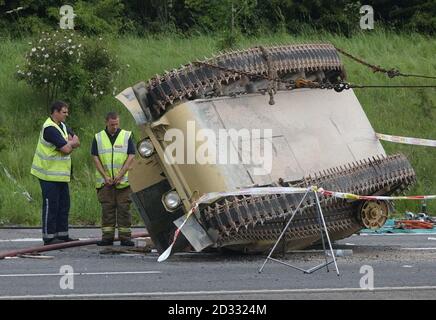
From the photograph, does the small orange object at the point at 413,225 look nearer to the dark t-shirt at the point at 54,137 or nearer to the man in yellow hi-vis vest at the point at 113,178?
the man in yellow hi-vis vest at the point at 113,178

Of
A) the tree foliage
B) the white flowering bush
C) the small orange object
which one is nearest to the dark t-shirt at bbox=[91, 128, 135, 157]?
the small orange object

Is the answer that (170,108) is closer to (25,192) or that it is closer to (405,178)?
(405,178)

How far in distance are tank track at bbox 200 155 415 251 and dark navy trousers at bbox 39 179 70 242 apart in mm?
2401

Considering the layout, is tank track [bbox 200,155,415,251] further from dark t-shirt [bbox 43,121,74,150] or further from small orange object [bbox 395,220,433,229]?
small orange object [bbox 395,220,433,229]

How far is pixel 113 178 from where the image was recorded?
44.7 feet

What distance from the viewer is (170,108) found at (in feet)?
40.3

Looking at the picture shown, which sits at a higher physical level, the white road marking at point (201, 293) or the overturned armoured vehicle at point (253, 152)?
the overturned armoured vehicle at point (253, 152)

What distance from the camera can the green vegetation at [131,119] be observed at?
1844 cm

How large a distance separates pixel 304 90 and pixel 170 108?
156 centimetres

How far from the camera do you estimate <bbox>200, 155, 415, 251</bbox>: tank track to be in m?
11.8

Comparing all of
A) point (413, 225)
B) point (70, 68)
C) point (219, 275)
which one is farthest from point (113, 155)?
point (70, 68)

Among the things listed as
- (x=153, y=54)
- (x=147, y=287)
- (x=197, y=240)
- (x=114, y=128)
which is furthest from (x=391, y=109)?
(x=147, y=287)

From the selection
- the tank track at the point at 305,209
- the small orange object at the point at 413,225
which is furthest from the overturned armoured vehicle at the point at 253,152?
the small orange object at the point at 413,225

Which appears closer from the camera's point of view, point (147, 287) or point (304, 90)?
point (147, 287)
